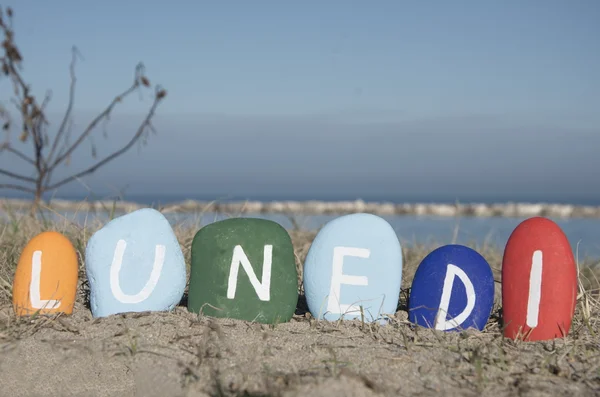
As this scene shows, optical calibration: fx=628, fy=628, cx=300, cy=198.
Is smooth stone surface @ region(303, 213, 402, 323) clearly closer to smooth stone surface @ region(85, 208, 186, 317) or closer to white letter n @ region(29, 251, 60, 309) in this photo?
smooth stone surface @ region(85, 208, 186, 317)

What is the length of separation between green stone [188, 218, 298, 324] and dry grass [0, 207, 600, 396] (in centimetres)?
6

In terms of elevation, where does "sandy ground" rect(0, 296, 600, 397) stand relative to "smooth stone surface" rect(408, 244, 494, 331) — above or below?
below

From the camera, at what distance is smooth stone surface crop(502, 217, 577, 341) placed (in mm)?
2322

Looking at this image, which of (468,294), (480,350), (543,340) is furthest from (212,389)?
(543,340)

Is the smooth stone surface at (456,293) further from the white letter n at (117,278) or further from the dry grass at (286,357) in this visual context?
the white letter n at (117,278)

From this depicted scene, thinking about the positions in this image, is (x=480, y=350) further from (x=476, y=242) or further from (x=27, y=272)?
(x=476, y=242)

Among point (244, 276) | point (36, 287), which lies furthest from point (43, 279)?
point (244, 276)

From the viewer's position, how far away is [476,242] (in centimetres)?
502

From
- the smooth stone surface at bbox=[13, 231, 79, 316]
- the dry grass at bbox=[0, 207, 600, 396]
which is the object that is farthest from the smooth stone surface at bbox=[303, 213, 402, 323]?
the smooth stone surface at bbox=[13, 231, 79, 316]

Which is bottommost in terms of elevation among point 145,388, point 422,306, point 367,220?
point 145,388

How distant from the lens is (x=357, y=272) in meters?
2.43

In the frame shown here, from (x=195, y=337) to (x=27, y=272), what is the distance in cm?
80

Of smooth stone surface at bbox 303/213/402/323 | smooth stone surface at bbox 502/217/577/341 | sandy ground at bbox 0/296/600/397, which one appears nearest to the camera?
sandy ground at bbox 0/296/600/397

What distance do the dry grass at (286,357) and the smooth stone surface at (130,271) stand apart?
77 millimetres
